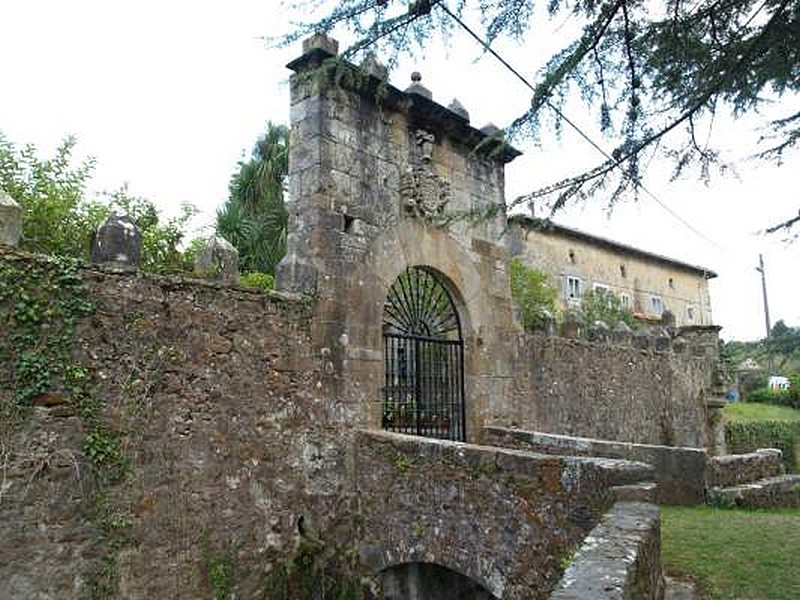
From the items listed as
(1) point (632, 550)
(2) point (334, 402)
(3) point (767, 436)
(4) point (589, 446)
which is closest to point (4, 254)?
(2) point (334, 402)

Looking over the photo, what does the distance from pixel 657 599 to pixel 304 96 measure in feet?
17.1

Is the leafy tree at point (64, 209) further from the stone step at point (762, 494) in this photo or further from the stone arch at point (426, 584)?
the stone step at point (762, 494)

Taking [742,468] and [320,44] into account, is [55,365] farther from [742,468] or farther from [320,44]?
[742,468]

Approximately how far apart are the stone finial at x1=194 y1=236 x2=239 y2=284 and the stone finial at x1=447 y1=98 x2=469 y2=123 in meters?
3.57

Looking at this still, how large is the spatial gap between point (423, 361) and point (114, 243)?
12.7 feet

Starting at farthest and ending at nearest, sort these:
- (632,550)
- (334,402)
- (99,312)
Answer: (334,402) < (99,312) < (632,550)

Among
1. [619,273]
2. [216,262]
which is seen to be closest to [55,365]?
[216,262]

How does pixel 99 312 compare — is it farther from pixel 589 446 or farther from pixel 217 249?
pixel 589 446

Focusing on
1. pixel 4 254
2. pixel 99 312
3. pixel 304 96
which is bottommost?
pixel 99 312

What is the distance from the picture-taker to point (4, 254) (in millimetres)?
4246

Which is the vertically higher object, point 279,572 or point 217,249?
point 217,249

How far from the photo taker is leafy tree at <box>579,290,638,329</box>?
2242cm

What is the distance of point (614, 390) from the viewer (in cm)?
1056

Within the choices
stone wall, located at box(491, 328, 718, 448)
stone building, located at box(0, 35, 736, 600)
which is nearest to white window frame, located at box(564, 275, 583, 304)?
stone wall, located at box(491, 328, 718, 448)
